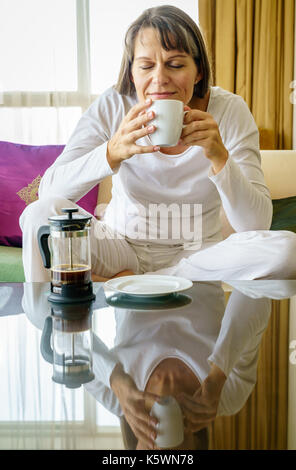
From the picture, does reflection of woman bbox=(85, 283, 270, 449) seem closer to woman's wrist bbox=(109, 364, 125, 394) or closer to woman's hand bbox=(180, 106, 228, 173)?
woman's wrist bbox=(109, 364, 125, 394)

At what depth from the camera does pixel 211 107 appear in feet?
5.10

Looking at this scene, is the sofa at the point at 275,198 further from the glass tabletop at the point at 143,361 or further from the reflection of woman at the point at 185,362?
the reflection of woman at the point at 185,362

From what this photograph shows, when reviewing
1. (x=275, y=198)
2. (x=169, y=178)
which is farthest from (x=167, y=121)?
(x=275, y=198)

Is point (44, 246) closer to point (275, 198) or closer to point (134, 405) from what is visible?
point (134, 405)

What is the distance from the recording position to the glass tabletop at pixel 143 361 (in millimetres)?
501

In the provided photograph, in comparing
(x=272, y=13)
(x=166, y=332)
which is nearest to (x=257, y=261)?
(x=166, y=332)

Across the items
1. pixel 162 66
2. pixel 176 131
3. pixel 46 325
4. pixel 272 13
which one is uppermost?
pixel 272 13

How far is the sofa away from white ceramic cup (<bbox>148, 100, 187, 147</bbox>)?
847 mm

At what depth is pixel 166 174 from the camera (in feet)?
5.08

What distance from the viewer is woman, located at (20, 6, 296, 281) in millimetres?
1230

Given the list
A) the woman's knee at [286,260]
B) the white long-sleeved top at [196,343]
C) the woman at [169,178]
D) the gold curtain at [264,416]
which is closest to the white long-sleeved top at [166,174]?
the woman at [169,178]

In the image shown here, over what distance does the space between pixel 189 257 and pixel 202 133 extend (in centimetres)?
35
